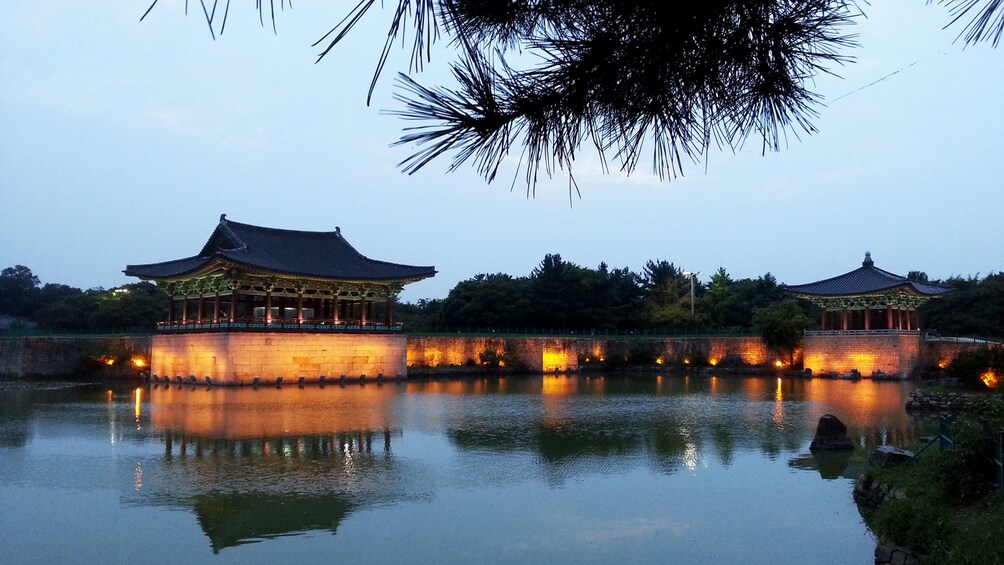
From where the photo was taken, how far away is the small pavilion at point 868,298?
107 feet

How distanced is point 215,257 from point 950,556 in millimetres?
24591

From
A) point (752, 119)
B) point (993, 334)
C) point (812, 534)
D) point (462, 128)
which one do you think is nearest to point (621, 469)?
point (812, 534)

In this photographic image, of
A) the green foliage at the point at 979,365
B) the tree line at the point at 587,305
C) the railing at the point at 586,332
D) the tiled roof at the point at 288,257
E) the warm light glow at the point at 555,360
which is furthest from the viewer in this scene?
the tree line at the point at 587,305

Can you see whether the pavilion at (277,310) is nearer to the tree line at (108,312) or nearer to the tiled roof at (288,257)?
the tiled roof at (288,257)

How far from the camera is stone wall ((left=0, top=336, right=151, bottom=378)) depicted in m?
29.9

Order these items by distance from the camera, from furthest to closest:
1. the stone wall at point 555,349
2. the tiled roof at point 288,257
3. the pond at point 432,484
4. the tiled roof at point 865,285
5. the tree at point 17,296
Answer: the tree at point 17,296, the stone wall at point 555,349, the tiled roof at point 865,285, the tiled roof at point 288,257, the pond at point 432,484

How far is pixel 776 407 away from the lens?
18328mm

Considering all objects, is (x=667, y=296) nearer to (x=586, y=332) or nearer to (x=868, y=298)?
(x=586, y=332)

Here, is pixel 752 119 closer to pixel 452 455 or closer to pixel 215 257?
pixel 452 455

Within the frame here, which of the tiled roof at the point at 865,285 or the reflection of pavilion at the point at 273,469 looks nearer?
the reflection of pavilion at the point at 273,469

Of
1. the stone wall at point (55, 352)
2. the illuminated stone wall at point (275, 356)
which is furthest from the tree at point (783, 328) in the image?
the stone wall at point (55, 352)

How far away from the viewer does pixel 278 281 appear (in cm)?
2848

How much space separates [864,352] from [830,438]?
23.4m

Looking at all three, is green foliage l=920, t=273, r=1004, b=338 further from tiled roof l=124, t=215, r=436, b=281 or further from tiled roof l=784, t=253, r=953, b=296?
tiled roof l=124, t=215, r=436, b=281
